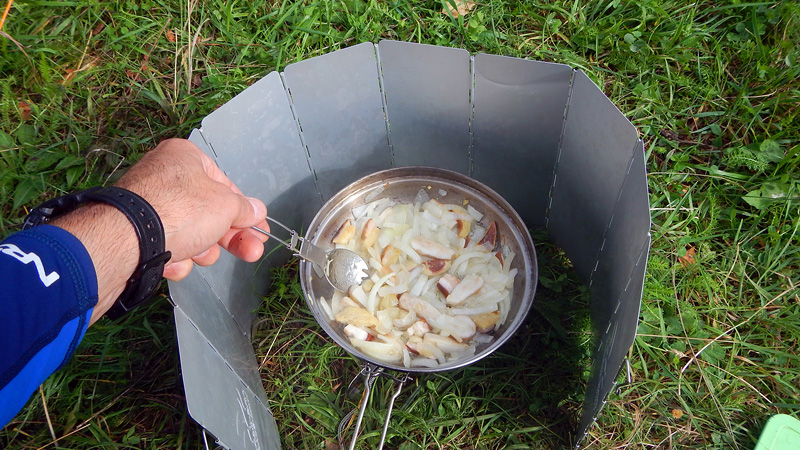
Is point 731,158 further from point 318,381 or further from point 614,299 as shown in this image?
point 318,381

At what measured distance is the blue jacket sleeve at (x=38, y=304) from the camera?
96 centimetres

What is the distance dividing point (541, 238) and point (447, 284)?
15.7 inches

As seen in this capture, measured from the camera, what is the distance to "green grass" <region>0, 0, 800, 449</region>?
1563 mm

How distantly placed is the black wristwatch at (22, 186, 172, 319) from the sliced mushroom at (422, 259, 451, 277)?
2.46 ft

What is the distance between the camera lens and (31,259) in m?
0.99

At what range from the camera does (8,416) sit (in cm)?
99

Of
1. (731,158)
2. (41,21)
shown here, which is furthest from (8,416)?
(731,158)

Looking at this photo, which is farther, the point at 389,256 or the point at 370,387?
the point at 389,256

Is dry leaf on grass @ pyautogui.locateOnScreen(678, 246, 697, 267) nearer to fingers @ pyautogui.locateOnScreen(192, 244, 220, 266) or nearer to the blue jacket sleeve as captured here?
fingers @ pyautogui.locateOnScreen(192, 244, 220, 266)

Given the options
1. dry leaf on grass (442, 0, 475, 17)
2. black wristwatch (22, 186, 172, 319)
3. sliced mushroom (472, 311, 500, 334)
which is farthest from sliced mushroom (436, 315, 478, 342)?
dry leaf on grass (442, 0, 475, 17)

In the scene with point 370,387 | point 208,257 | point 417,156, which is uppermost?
point 208,257

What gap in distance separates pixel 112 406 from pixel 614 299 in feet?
4.44

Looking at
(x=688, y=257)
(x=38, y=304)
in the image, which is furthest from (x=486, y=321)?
(x=38, y=304)

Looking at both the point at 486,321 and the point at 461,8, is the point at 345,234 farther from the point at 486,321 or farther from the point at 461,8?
the point at 461,8
